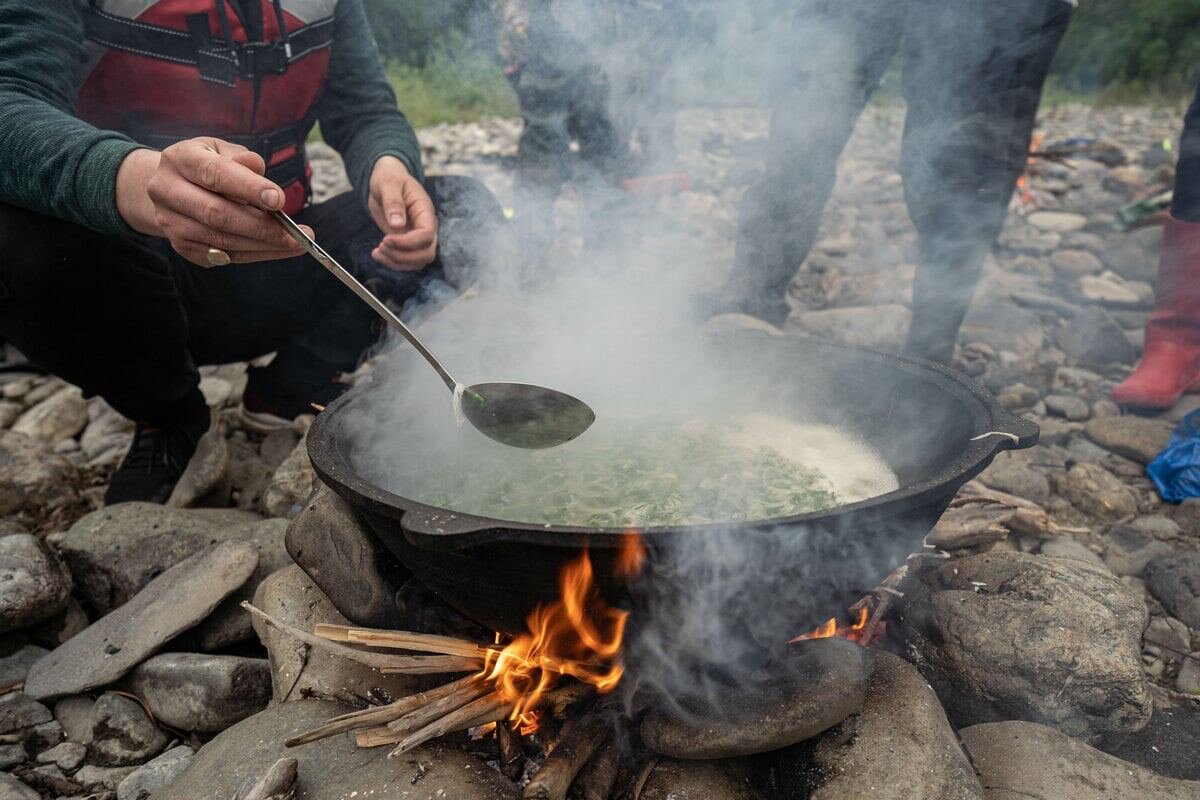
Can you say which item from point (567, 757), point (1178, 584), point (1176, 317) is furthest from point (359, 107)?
point (1176, 317)

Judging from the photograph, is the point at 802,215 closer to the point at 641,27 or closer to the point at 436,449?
the point at 641,27

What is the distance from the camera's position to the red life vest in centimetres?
281

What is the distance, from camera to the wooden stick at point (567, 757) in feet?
5.86

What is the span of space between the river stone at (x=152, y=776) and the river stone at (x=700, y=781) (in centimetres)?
133

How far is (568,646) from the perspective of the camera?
191 centimetres

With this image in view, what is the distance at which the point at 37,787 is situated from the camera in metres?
2.18

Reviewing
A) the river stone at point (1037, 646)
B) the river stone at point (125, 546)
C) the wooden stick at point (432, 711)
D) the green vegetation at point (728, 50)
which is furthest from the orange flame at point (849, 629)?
the green vegetation at point (728, 50)

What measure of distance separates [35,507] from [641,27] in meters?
4.49

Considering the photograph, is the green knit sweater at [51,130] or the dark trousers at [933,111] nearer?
the green knit sweater at [51,130]

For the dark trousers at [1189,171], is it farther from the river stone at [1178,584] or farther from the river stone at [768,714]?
the river stone at [768,714]

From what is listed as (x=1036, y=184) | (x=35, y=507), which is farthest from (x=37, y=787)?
(x=1036, y=184)

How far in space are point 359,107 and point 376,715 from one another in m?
3.01

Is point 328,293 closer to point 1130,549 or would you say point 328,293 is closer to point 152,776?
point 152,776

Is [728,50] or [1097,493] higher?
[728,50]
